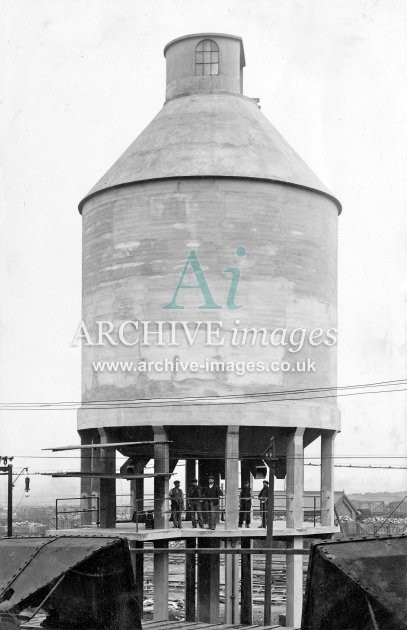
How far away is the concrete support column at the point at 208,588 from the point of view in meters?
28.5

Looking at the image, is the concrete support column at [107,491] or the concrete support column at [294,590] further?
the concrete support column at [107,491]

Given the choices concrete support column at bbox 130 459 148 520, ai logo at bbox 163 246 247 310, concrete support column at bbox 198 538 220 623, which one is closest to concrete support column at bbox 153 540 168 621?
concrete support column at bbox 130 459 148 520

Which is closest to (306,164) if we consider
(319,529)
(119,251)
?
(119,251)

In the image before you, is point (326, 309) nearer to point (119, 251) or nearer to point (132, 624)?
point (119, 251)

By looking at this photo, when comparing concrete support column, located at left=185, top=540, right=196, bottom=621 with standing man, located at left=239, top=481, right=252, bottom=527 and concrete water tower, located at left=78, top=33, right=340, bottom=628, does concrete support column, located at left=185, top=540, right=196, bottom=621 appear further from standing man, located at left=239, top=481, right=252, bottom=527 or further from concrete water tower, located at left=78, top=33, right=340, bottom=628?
concrete water tower, located at left=78, top=33, right=340, bottom=628

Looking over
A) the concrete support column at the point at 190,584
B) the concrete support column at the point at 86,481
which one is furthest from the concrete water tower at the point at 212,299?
the concrete support column at the point at 190,584

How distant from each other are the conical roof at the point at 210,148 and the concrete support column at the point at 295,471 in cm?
618

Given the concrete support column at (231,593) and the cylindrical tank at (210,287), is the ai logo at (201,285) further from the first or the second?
the concrete support column at (231,593)

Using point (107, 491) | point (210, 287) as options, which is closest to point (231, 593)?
point (107, 491)

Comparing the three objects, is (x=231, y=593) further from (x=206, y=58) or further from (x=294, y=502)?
(x=206, y=58)

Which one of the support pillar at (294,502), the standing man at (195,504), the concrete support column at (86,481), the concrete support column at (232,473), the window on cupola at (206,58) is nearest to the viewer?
the concrete support column at (232,473)

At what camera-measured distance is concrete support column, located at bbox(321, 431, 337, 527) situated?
2677 cm

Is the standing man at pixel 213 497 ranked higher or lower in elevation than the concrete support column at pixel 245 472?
lower

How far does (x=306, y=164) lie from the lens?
28.1 metres
